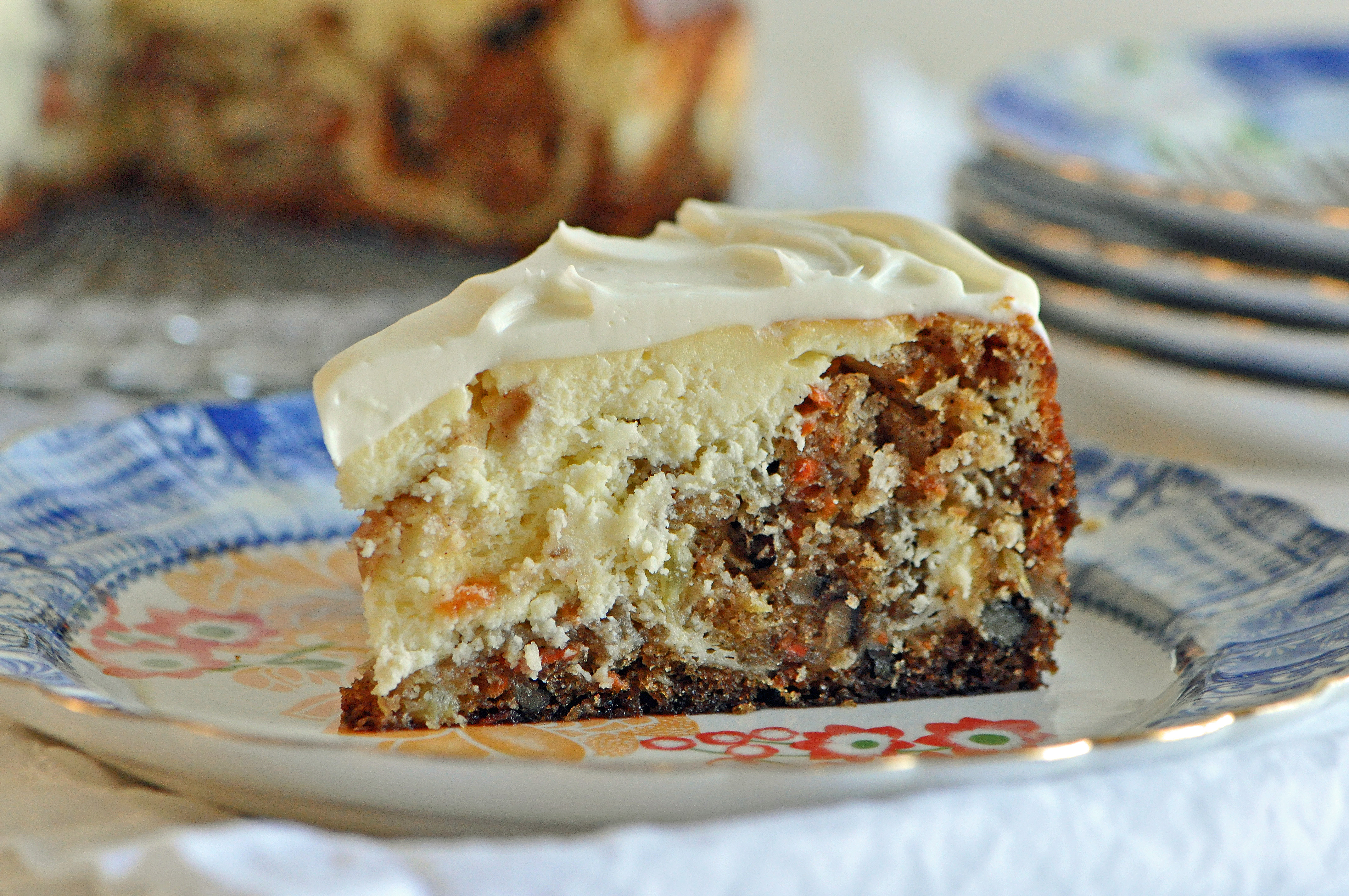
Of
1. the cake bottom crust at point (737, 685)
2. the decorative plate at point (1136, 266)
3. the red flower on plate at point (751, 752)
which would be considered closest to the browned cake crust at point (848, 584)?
the cake bottom crust at point (737, 685)

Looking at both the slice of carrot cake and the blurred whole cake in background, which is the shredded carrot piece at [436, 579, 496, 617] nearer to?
the slice of carrot cake

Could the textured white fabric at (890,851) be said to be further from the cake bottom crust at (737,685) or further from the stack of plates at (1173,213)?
the stack of plates at (1173,213)

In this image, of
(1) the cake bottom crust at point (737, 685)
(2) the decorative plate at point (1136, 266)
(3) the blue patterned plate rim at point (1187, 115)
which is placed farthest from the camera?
(3) the blue patterned plate rim at point (1187, 115)

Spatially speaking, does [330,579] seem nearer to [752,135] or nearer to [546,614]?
[546,614]

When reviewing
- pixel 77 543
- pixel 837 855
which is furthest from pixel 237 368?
pixel 837 855

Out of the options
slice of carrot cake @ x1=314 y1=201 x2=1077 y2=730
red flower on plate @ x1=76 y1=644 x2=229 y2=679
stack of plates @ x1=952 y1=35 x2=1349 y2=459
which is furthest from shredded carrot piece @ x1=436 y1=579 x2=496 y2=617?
stack of plates @ x1=952 y1=35 x2=1349 y2=459
